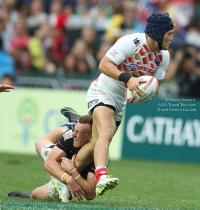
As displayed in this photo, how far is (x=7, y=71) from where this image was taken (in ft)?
44.3

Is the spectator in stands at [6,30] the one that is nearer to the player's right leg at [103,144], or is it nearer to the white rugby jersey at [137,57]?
the white rugby jersey at [137,57]

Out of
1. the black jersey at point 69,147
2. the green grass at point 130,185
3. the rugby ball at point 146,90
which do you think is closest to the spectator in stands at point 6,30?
the green grass at point 130,185

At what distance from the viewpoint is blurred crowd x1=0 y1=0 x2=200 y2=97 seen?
1235 cm

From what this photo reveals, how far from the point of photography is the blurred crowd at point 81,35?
1235 cm

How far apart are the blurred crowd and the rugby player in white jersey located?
5.34m

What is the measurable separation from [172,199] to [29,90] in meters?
6.13

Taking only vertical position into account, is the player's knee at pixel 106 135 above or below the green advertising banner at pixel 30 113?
above

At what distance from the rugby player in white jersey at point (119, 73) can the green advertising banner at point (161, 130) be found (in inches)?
203

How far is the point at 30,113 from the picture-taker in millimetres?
12172

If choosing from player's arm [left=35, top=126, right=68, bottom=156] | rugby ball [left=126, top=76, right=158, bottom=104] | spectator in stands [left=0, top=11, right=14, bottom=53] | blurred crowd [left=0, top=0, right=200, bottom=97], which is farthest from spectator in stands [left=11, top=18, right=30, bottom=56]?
rugby ball [left=126, top=76, right=158, bottom=104]

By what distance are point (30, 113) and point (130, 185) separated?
14.6ft

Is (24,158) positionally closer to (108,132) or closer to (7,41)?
(7,41)

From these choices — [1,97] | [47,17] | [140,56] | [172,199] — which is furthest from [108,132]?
[47,17]

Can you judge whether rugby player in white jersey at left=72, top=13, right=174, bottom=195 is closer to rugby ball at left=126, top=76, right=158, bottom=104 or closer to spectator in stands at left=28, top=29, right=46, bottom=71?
rugby ball at left=126, top=76, right=158, bottom=104
